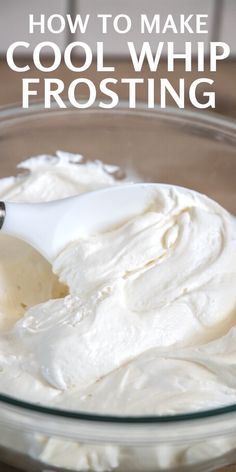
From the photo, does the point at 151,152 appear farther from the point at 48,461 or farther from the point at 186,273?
the point at 48,461

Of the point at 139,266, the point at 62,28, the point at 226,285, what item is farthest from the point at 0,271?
the point at 62,28

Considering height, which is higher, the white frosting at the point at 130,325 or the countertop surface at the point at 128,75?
the countertop surface at the point at 128,75

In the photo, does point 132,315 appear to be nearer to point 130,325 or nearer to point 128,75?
point 130,325

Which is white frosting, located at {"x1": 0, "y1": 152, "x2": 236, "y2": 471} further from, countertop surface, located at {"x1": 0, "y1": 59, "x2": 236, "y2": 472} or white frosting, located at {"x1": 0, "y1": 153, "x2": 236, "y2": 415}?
countertop surface, located at {"x1": 0, "y1": 59, "x2": 236, "y2": 472}

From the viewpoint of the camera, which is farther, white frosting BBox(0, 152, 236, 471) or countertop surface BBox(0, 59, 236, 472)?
countertop surface BBox(0, 59, 236, 472)

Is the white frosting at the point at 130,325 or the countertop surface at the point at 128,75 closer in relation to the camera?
the white frosting at the point at 130,325

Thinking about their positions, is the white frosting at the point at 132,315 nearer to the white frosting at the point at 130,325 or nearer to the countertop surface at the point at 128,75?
the white frosting at the point at 130,325

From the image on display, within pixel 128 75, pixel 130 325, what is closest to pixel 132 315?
pixel 130 325

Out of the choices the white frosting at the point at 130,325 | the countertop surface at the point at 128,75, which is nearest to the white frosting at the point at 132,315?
the white frosting at the point at 130,325


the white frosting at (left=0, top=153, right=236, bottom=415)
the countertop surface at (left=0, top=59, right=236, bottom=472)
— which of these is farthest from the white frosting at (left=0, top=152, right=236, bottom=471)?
the countertop surface at (left=0, top=59, right=236, bottom=472)
